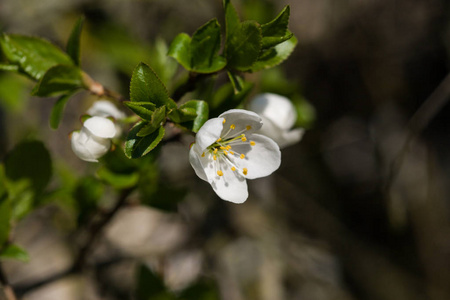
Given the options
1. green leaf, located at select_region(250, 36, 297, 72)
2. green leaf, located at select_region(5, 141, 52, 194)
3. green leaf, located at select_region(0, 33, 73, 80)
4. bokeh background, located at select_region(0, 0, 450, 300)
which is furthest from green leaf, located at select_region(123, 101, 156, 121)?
bokeh background, located at select_region(0, 0, 450, 300)

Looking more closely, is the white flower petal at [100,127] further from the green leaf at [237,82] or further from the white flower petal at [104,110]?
the green leaf at [237,82]

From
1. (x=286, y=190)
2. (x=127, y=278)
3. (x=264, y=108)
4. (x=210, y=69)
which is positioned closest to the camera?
(x=210, y=69)

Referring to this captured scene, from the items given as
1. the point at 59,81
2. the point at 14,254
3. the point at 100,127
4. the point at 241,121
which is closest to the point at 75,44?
the point at 59,81

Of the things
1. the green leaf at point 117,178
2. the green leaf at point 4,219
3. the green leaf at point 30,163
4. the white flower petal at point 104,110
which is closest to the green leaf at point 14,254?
the green leaf at point 4,219

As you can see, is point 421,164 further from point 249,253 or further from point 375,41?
point 249,253

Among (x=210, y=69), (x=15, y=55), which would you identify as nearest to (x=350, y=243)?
(x=210, y=69)
